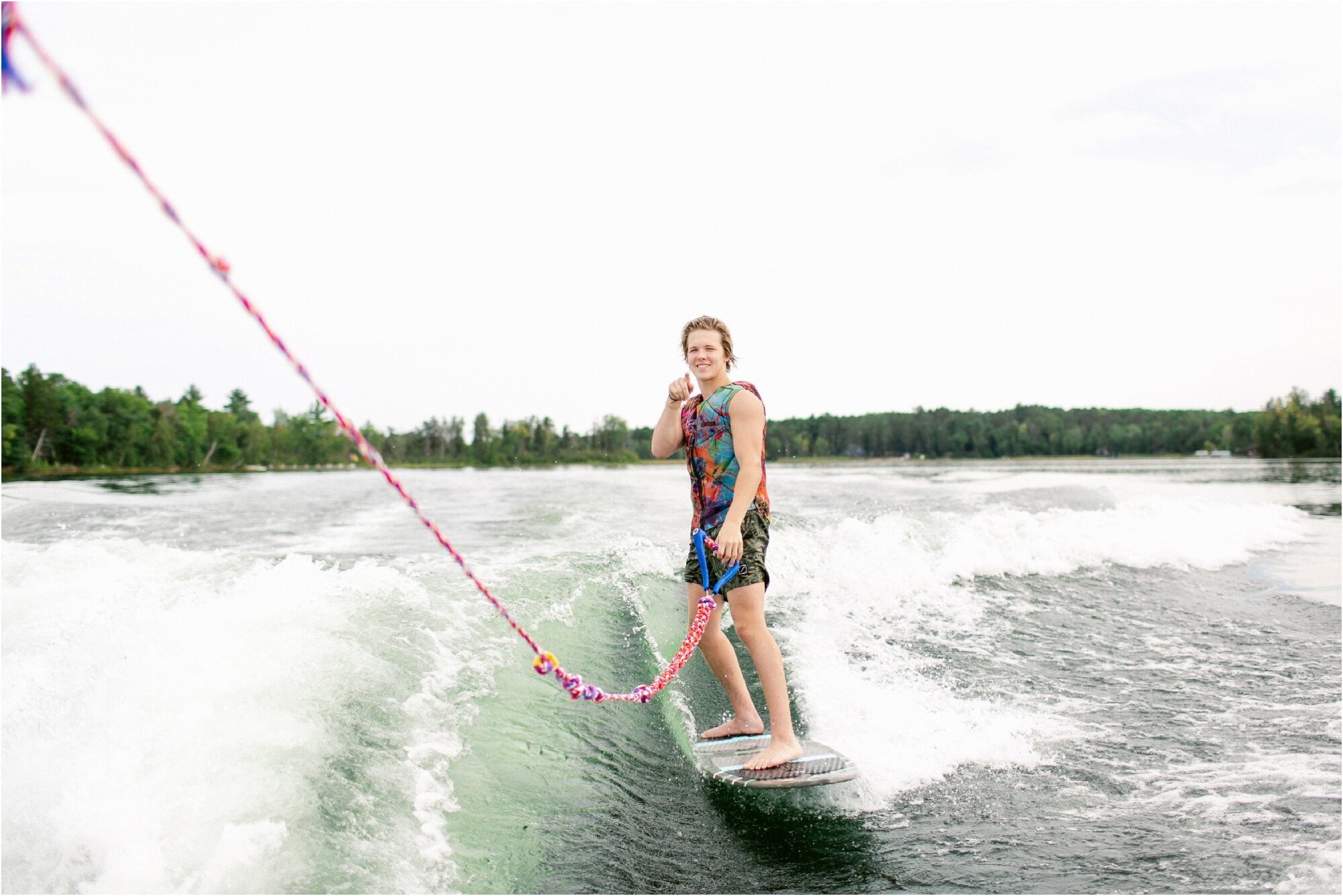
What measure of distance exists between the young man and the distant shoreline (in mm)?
42380

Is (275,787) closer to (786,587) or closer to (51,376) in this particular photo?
(786,587)

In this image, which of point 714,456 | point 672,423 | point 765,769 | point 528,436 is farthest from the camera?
point 528,436

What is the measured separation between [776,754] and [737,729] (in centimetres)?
44

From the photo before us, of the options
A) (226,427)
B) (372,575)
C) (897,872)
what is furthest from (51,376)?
(897,872)

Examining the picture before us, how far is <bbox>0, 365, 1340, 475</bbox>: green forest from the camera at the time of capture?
54.5 m

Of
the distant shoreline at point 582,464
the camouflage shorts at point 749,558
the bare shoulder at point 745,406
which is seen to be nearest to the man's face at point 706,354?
the bare shoulder at point 745,406

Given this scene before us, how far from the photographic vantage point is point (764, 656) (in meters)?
3.83

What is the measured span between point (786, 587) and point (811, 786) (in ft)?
13.1

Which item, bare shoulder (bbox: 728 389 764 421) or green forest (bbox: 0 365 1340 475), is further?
green forest (bbox: 0 365 1340 475)

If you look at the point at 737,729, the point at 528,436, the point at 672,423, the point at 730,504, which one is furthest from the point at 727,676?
the point at 528,436

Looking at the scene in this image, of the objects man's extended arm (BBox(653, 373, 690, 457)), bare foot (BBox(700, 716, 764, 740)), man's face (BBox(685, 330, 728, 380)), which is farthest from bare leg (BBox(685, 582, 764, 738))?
man's face (BBox(685, 330, 728, 380))

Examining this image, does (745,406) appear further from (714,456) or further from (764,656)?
(764,656)

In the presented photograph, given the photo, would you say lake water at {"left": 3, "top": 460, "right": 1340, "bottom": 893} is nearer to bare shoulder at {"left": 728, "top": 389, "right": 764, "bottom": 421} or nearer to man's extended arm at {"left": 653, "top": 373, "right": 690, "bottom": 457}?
man's extended arm at {"left": 653, "top": 373, "right": 690, "bottom": 457}

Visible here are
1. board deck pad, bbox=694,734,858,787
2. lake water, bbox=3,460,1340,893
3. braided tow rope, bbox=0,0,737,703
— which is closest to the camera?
braided tow rope, bbox=0,0,737,703
